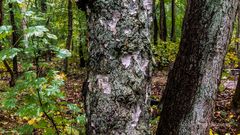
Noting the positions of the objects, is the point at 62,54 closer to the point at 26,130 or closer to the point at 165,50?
the point at 26,130

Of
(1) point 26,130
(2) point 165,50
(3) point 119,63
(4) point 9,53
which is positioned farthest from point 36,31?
(2) point 165,50

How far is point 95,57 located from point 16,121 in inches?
266

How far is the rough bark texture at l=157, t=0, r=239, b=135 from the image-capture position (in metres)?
2.58

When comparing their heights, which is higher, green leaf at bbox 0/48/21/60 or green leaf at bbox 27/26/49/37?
green leaf at bbox 27/26/49/37

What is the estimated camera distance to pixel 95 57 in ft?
5.69

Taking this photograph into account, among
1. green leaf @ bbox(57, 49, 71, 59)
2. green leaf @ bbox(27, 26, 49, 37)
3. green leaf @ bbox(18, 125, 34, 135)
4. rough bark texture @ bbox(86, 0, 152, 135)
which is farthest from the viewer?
green leaf @ bbox(18, 125, 34, 135)

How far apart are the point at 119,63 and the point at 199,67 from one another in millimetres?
1160

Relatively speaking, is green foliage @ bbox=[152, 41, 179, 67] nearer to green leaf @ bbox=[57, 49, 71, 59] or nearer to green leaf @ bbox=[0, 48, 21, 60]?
green leaf @ bbox=[57, 49, 71, 59]

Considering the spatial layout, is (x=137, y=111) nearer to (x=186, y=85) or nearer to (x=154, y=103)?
(x=186, y=85)

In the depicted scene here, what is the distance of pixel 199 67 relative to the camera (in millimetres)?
2650

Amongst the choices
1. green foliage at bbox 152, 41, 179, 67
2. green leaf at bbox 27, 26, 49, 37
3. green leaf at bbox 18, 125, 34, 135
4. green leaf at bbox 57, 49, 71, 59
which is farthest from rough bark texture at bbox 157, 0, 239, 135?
green foliage at bbox 152, 41, 179, 67

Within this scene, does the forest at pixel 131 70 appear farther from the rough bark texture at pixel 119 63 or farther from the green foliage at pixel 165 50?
the green foliage at pixel 165 50

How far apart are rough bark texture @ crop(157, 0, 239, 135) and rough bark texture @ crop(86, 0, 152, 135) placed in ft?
3.38

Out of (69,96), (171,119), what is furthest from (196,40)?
(69,96)
